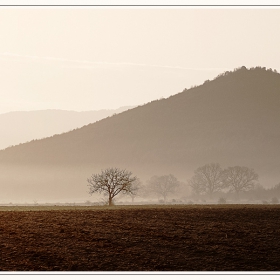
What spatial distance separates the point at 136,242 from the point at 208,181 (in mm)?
105649

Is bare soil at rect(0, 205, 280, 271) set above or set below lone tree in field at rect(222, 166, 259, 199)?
below

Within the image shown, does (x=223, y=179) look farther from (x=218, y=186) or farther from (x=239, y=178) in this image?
(x=239, y=178)

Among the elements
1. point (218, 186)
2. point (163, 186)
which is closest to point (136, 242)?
point (218, 186)

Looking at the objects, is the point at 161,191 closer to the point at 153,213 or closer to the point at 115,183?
the point at 115,183

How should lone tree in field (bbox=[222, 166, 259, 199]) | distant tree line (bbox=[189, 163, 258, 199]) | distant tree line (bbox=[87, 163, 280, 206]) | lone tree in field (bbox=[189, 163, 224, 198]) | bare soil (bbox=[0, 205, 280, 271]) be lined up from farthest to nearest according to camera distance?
lone tree in field (bbox=[189, 163, 224, 198]) < distant tree line (bbox=[189, 163, 258, 199]) < lone tree in field (bbox=[222, 166, 259, 199]) < distant tree line (bbox=[87, 163, 280, 206]) < bare soil (bbox=[0, 205, 280, 271])

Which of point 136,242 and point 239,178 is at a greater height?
point 239,178

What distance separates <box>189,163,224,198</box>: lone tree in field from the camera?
132 metres

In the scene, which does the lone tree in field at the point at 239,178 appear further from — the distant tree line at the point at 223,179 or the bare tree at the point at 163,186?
the bare tree at the point at 163,186

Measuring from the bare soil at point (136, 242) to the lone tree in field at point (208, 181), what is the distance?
310ft

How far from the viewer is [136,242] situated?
98.3 ft

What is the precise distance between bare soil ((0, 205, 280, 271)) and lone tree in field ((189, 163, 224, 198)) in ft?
310

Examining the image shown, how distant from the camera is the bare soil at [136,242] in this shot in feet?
87.7

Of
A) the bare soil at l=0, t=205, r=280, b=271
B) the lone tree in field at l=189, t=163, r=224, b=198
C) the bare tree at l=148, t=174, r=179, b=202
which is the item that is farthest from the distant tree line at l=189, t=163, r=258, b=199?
the bare soil at l=0, t=205, r=280, b=271

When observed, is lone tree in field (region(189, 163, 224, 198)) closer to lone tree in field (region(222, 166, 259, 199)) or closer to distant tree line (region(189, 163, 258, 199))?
distant tree line (region(189, 163, 258, 199))
